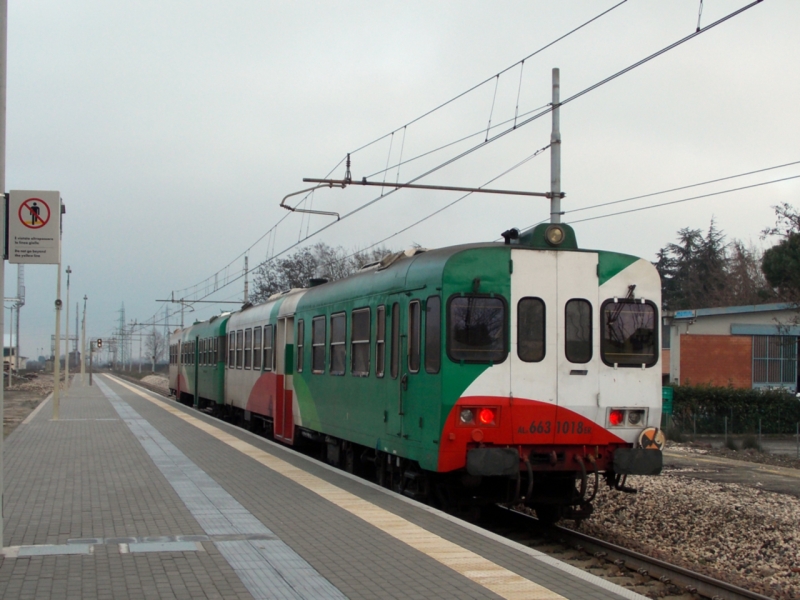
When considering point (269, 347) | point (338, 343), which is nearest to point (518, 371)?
point (338, 343)

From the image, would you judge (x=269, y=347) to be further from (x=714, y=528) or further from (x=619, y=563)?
(x=619, y=563)

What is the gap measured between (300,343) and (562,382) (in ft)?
23.4

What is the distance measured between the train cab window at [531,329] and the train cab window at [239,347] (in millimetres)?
13662

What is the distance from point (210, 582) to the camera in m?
6.47

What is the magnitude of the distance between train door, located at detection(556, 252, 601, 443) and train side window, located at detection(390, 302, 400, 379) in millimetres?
1961

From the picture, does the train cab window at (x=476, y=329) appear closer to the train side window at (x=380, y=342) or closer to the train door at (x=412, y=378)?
the train door at (x=412, y=378)

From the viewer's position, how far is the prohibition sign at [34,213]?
7680 mm

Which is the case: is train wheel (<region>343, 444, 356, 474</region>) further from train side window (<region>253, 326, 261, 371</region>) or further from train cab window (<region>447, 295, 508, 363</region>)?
train side window (<region>253, 326, 261, 371</region>)

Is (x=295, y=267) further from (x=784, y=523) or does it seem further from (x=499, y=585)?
(x=499, y=585)

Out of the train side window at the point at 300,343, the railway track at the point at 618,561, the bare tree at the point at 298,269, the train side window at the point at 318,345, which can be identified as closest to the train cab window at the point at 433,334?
the railway track at the point at 618,561

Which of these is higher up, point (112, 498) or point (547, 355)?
point (547, 355)

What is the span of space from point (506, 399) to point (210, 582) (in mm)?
4207

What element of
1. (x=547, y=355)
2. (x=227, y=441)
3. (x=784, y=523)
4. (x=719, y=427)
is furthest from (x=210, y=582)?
(x=719, y=427)

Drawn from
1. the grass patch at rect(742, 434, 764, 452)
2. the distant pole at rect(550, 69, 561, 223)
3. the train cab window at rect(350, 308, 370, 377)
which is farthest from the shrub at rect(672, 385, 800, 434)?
the train cab window at rect(350, 308, 370, 377)
